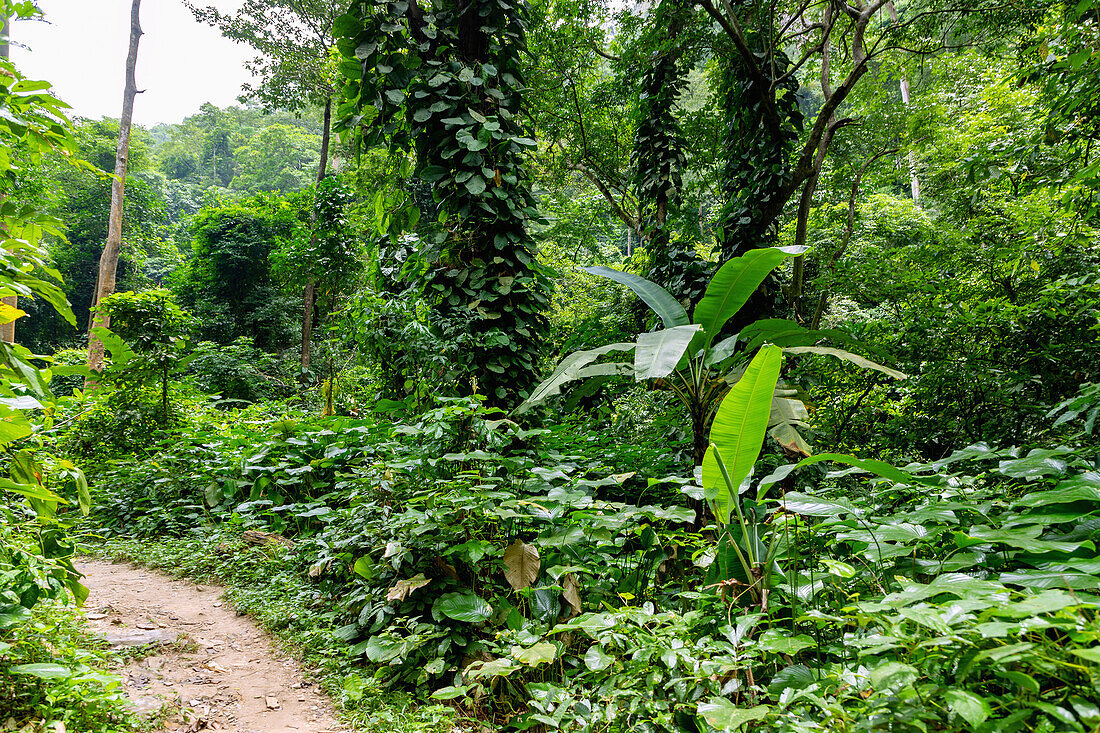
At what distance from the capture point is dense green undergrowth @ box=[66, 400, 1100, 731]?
93 centimetres

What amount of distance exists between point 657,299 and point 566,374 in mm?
694

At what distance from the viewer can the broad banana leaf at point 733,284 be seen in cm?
234

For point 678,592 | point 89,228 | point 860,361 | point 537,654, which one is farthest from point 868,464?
point 89,228

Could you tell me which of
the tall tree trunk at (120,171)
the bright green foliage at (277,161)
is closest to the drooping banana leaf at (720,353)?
the tall tree trunk at (120,171)

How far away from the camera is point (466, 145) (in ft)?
11.3

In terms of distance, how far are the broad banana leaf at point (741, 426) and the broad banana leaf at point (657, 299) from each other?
Result: 95 centimetres

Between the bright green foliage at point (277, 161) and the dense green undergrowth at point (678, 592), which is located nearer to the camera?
the dense green undergrowth at point (678, 592)

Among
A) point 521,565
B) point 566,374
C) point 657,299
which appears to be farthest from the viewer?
point 657,299

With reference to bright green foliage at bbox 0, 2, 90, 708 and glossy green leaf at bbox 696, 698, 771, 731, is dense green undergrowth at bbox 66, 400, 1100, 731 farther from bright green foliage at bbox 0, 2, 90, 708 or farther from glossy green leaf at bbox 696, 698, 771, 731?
bright green foliage at bbox 0, 2, 90, 708

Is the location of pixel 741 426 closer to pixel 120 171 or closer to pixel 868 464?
pixel 868 464

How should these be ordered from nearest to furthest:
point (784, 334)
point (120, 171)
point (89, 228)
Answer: point (784, 334) < point (120, 171) < point (89, 228)

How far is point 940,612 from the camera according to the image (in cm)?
97

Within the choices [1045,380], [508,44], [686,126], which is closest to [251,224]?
[686,126]

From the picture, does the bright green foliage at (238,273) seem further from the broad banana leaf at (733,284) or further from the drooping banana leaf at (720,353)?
the drooping banana leaf at (720,353)
